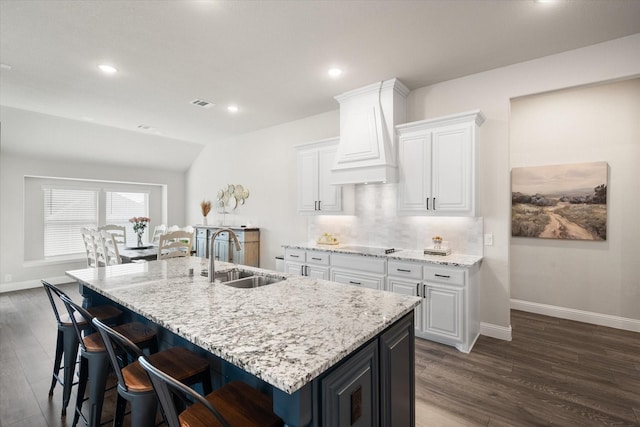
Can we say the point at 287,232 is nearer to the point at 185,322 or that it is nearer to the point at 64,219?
the point at 185,322

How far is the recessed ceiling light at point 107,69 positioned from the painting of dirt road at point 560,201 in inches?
203

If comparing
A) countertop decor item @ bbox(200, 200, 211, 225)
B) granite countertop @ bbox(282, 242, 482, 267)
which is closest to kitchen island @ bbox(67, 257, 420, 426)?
granite countertop @ bbox(282, 242, 482, 267)

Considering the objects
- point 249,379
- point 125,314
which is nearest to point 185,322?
point 249,379

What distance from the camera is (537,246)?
427 centimetres

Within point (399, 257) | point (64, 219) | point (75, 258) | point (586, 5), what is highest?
point (586, 5)

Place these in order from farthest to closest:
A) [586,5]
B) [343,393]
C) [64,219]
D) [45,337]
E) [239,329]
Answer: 1. [64,219]
2. [45,337]
3. [586,5]
4. [239,329]
5. [343,393]

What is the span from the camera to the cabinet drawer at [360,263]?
3.55m

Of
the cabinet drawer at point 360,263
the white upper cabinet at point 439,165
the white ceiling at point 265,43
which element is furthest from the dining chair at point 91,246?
the white upper cabinet at point 439,165

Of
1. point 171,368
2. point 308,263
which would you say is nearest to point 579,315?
point 308,263

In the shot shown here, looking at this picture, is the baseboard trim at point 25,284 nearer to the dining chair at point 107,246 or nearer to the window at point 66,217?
the window at point 66,217

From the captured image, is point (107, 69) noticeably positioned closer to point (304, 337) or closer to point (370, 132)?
point (370, 132)

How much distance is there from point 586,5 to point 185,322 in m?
3.48

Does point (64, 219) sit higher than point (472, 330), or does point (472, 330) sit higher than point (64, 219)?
point (64, 219)

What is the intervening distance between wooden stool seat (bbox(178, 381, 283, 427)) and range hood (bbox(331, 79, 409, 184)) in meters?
2.81
